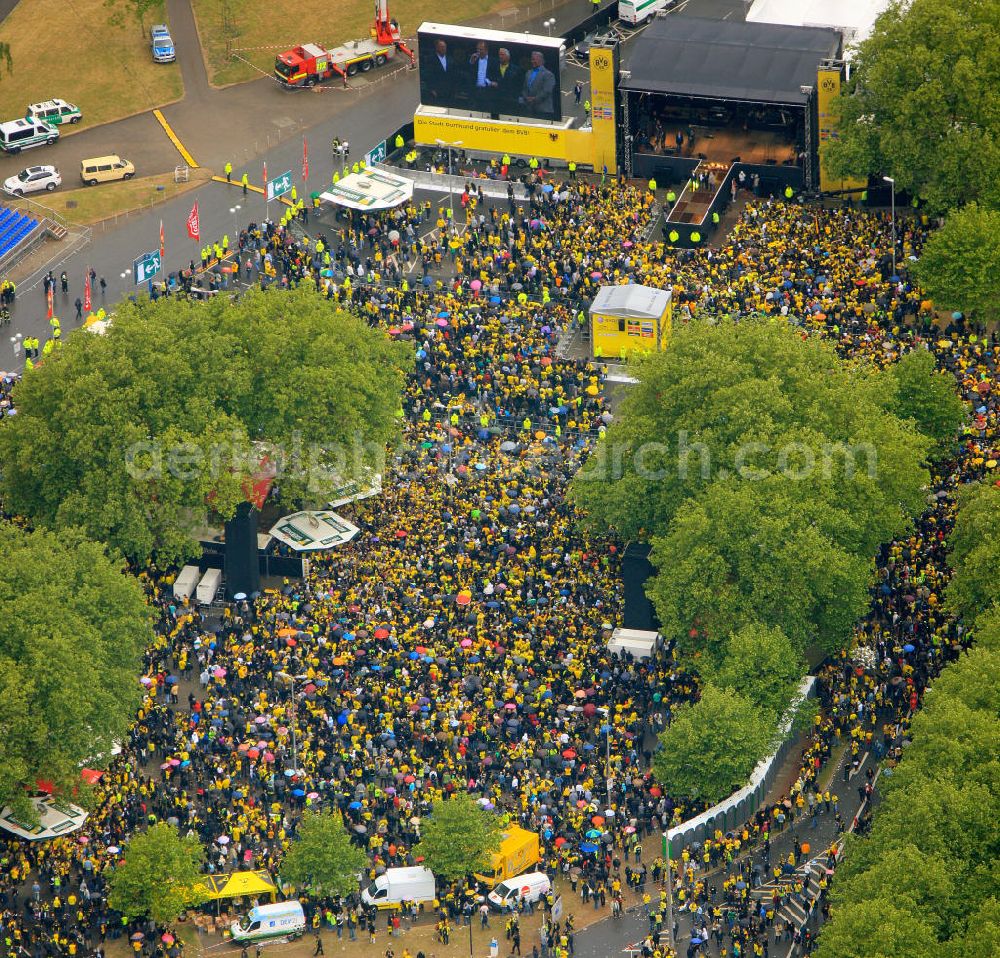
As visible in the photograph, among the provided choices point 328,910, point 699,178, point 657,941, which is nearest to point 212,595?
point 328,910

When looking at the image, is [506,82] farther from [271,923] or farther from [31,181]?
[271,923]

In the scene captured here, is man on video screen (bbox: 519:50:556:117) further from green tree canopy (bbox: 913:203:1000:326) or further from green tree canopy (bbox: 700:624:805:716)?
green tree canopy (bbox: 700:624:805:716)

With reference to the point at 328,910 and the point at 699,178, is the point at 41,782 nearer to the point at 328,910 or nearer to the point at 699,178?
the point at 328,910

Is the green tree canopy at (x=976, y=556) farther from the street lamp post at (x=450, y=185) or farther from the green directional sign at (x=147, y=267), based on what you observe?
the green directional sign at (x=147, y=267)

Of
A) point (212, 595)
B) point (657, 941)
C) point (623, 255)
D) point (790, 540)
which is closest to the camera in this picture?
point (657, 941)

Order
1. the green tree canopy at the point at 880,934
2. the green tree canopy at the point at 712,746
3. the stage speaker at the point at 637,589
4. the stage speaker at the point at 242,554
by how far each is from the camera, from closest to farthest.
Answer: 1. the green tree canopy at the point at 880,934
2. the green tree canopy at the point at 712,746
3. the stage speaker at the point at 637,589
4. the stage speaker at the point at 242,554

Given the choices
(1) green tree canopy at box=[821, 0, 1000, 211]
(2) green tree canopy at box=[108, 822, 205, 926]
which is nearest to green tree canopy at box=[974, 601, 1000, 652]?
(2) green tree canopy at box=[108, 822, 205, 926]

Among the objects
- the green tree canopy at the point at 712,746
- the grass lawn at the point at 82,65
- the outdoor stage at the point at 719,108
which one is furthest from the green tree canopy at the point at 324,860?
the grass lawn at the point at 82,65

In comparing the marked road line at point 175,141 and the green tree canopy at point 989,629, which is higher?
the marked road line at point 175,141
